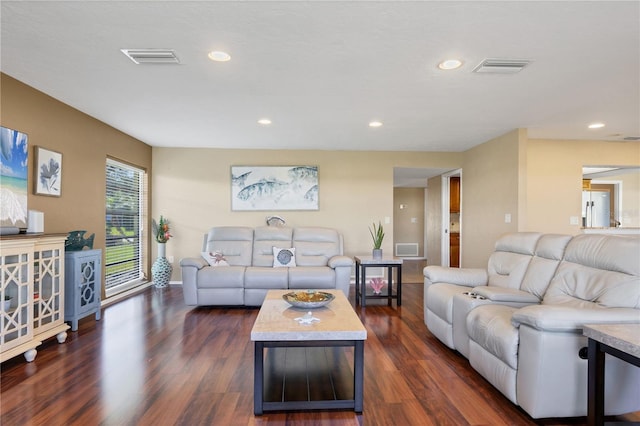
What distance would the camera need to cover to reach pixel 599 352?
1.60 meters

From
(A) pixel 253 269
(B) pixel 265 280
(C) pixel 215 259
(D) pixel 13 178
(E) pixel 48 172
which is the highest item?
(E) pixel 48 172

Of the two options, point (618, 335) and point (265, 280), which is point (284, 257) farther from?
point (618, 335)

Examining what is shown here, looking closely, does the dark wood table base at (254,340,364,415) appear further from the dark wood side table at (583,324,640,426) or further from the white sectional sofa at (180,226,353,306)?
the white sectional sofa at (180,226,353,306)

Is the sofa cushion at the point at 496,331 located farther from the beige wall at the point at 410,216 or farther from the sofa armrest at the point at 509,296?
the beige wall at the point at 410,216

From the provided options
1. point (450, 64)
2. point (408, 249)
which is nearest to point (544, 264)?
point (450, 64)

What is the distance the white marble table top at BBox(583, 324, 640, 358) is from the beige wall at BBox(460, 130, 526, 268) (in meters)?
2.79

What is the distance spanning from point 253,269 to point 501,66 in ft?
11.1

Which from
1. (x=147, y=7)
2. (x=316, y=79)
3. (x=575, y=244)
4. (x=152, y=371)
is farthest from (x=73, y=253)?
(x=575, y=244)

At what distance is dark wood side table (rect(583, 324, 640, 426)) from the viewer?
59.5 inches

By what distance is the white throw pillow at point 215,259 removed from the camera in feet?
14.3

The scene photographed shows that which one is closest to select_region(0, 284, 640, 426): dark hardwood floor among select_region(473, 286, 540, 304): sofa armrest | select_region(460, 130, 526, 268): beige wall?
select_region(473, 286, 540, 304): sofa armrest

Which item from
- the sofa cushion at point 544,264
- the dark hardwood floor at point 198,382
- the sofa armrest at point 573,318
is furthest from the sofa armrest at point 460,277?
the sofa armrest at point 573,318

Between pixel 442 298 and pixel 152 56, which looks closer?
pixel 152 56

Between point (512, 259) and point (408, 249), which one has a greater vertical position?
point (512, 259)
